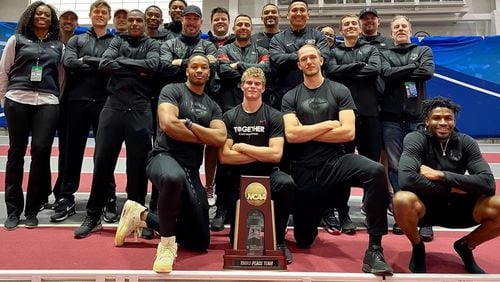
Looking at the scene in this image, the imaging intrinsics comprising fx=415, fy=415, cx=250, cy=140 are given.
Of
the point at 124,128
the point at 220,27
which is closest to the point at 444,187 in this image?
the point at 124,128

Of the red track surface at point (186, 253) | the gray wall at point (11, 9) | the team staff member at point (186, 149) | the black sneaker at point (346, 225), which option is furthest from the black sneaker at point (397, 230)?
the gray wall at point (11, 9)

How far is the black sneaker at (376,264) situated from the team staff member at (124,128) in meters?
1.84

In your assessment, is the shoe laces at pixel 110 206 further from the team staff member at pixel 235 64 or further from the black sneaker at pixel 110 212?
the team staff member at pixel 235 64

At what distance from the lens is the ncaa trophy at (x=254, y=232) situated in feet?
8.52

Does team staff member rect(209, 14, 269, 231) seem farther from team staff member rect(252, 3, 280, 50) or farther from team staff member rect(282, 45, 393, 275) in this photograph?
team staff member rect(282, 45, 393, 275)

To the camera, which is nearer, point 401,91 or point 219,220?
point 219,220

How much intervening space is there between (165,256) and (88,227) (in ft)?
3.72

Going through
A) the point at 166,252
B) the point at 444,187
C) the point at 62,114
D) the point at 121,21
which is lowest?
the point at 166,252

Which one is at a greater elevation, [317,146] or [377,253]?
[317,146]

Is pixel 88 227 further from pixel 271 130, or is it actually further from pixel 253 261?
pixel 271 130

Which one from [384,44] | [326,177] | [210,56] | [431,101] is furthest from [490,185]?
[210,56]

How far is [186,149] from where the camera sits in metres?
3.09

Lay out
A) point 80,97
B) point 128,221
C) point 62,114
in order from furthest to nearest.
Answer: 1. point 62,114
2. point 80,97
3. point 128,221

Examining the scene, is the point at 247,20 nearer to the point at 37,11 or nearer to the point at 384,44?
the point at 384,44
